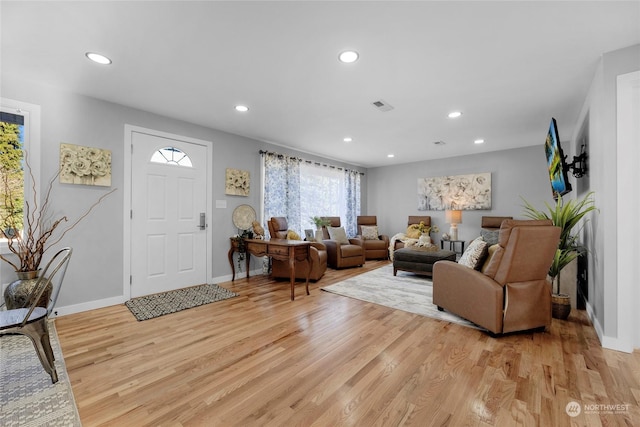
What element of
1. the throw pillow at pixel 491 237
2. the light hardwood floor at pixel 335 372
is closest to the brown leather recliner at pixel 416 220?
the throw pillow at pixel 491 237

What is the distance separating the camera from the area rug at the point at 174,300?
3027mm

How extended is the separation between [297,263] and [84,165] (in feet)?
9.78

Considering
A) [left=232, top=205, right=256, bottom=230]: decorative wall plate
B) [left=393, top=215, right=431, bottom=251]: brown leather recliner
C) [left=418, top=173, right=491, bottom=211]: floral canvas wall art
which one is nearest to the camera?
[left=232, top=205, right=256, bottom=230]: decorative wall plate

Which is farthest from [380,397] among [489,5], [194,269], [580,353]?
[194,269]

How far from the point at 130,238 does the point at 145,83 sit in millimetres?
1901

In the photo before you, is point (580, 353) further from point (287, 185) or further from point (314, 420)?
point (287, 185)

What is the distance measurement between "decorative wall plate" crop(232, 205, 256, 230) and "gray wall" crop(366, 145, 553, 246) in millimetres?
4058

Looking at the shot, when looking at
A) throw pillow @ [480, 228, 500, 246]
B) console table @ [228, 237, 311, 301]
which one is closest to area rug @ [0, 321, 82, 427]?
console table @ [228, 237, 311, 301]

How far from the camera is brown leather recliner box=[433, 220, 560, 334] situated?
2377mm

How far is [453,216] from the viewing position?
580 centimetres

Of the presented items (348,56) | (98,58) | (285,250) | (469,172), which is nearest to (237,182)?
(285,250)

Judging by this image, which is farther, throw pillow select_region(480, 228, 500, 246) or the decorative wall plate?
throw pillow select_region(480, 228, 500, 246)
